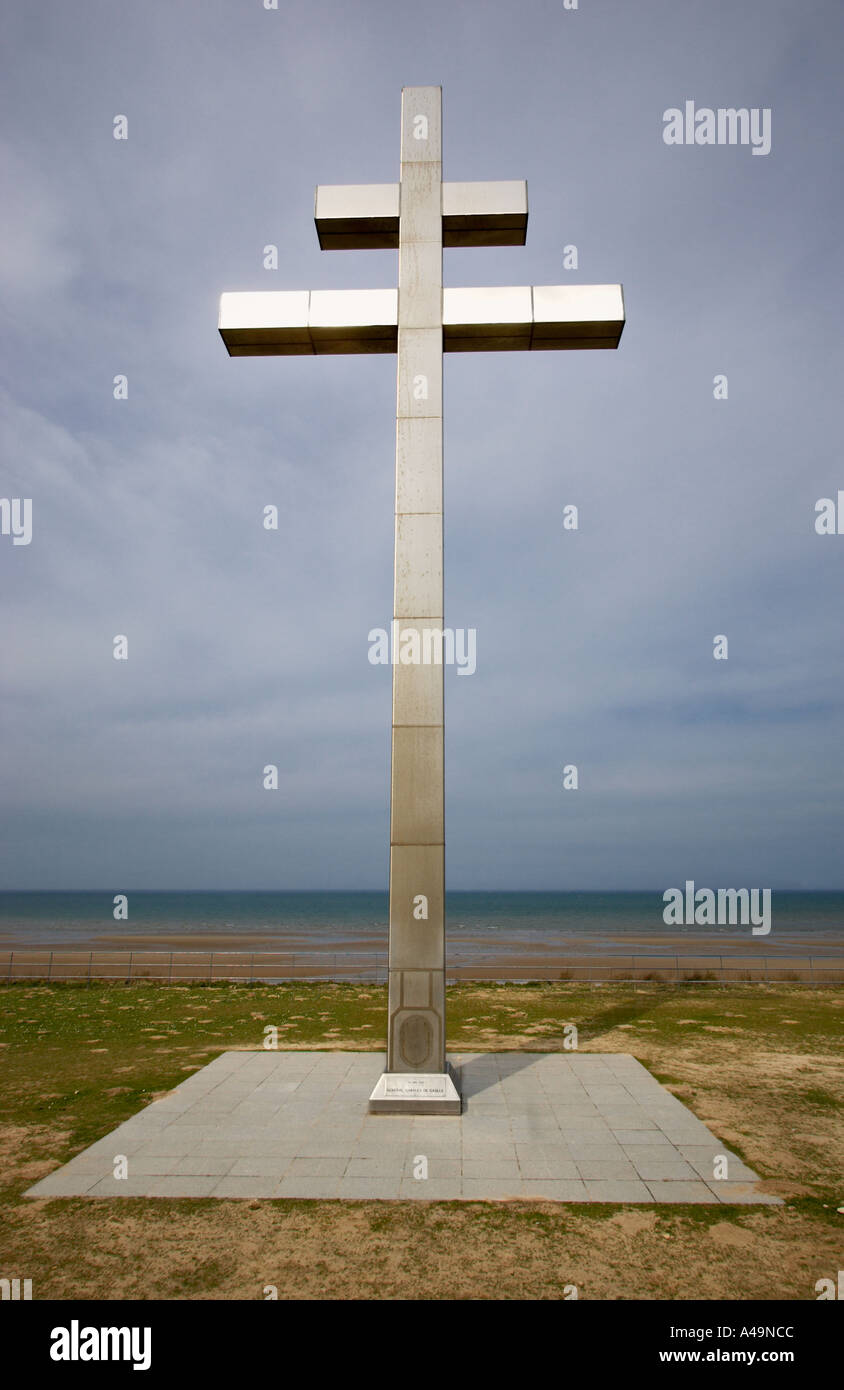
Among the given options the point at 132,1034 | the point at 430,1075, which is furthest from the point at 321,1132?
the point at 132,1034

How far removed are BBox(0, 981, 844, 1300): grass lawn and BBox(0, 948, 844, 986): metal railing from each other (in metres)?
7.84

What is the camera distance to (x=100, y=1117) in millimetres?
8906

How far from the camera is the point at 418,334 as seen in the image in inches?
397

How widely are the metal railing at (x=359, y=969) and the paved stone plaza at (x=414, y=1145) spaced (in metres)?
11.1

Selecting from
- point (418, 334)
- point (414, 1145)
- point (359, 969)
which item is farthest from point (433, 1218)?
point (359, 969)

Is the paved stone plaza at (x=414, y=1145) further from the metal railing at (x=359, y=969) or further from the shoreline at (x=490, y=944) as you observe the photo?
the shoreline at (x=490, y=944)

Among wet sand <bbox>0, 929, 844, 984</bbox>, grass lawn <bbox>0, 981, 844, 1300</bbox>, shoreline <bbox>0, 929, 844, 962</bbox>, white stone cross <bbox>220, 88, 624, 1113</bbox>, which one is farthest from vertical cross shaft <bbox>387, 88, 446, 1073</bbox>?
shoreline <bbox>0, 929, 844, 962</bbox>

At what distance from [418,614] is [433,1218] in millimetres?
6086

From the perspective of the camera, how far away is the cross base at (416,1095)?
8594 millimetres

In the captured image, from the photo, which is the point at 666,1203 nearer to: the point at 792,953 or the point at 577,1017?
the point at 577,1017

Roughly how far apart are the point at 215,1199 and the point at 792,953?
140ft

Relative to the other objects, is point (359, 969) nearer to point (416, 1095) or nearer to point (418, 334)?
point (416, 1095)

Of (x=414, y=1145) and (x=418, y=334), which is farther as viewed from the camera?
(x=418, y=334)

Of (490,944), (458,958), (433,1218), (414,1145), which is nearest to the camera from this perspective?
(433,1218)
